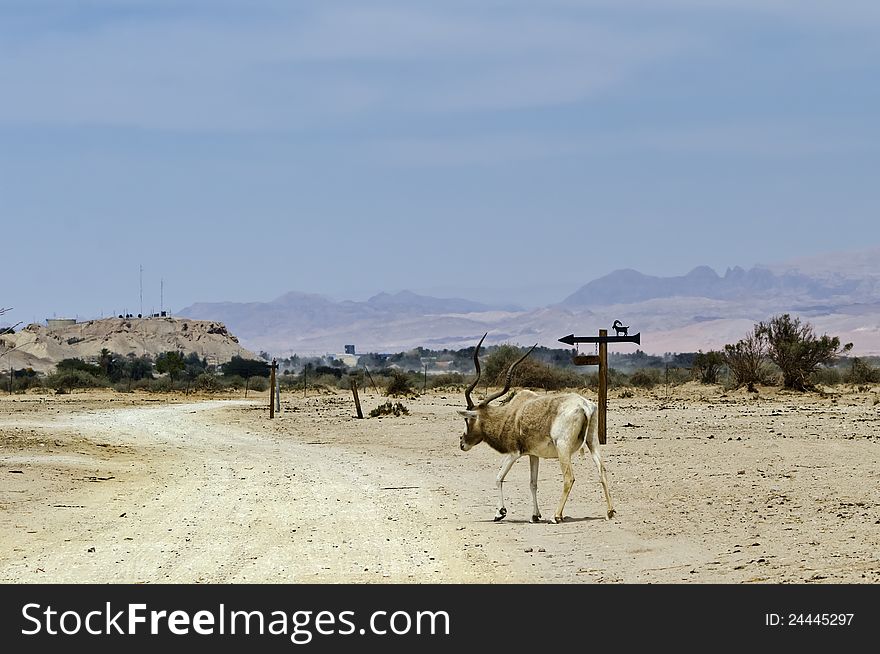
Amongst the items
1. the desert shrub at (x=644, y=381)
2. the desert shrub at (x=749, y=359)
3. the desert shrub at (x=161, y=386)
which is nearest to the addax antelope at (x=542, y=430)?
the desert shrub at (x=749, y=359)

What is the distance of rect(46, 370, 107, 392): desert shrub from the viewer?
84438 mm

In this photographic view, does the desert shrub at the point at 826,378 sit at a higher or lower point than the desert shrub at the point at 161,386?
higher

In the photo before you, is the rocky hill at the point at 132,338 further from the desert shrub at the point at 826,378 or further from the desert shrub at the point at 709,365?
the desert shrub at the point at 826,378

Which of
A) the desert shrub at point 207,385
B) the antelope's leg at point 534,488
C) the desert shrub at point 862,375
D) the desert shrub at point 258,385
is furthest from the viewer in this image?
the desert shrub at point 258,385

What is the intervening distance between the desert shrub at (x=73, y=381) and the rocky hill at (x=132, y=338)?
51549 millimetres

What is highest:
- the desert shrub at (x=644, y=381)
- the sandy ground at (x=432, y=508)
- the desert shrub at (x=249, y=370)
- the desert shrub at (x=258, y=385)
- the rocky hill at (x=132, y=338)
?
the rocky hill at (x=132, y=338)

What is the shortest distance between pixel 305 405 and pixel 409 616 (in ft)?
162

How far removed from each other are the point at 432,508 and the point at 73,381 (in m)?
72.4

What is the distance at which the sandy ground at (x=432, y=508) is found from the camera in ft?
41.0

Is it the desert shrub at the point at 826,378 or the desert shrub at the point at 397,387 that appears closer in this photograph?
the desert shrub at the point at 826,378

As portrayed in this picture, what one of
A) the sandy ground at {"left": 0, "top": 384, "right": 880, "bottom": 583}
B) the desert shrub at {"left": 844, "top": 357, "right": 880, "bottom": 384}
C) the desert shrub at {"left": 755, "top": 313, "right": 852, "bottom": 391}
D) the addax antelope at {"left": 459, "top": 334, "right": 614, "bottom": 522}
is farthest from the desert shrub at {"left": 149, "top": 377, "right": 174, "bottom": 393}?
the addax antelope at {"left": 459, "top": 334, "right": 614, "bottom": 522}

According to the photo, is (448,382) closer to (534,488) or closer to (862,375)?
(862,375)

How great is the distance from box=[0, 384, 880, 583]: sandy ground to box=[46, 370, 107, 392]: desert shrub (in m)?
48.9

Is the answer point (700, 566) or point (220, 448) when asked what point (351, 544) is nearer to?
point (700, 566)
